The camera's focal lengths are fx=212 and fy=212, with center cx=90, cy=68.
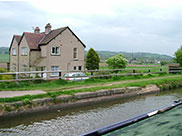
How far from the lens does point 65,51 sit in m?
27.0

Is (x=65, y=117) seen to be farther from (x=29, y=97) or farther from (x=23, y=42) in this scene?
(x=23, y=42)

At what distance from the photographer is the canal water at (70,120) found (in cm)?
780

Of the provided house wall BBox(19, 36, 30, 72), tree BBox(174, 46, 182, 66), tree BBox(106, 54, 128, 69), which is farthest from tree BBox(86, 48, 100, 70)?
tree BBox(174, 46, 182, 66)

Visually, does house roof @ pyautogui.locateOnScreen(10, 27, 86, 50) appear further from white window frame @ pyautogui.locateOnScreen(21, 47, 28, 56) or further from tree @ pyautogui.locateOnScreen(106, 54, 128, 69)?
tree @ pyautogui.locateOnScreen(106, 54, 128, 69)

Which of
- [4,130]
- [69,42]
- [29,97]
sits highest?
[69,42]

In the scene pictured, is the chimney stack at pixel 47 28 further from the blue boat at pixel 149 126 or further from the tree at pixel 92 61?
the blue boat at pixel 149 126

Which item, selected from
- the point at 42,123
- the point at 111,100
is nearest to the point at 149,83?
the point at 111,100

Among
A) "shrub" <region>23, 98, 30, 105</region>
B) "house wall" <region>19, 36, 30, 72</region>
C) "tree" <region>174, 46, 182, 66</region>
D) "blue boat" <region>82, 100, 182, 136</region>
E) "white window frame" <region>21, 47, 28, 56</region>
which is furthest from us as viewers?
"tree" <region>174, 46, 182, 66</region>

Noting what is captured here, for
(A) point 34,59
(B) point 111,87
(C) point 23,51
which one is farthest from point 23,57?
(B) point 111,87

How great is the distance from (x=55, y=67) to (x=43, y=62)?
161 centimetres

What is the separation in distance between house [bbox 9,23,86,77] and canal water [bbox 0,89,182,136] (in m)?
15.1

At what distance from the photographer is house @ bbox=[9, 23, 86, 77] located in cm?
2584

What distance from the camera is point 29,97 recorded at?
1010 cm

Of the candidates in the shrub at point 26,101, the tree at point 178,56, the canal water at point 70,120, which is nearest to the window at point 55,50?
the canal water at point 70,120
